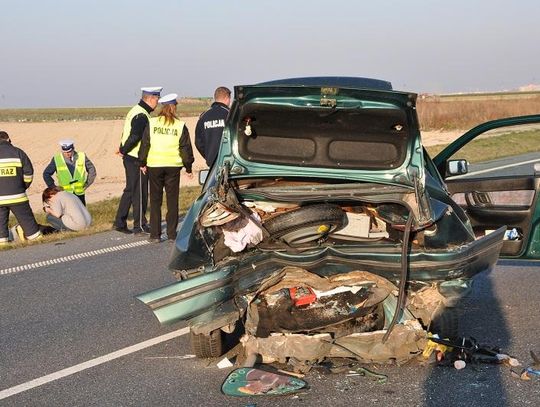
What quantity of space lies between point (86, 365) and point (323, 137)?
2.31m

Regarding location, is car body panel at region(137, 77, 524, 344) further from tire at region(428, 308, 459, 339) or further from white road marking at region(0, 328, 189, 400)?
white road marking at region(0, 328, 189, 400)

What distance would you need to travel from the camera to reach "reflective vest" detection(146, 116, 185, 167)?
1039cm

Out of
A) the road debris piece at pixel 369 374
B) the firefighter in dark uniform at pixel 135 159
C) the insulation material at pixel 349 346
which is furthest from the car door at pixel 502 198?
the firefighter in dark uniform at pixel 135 159

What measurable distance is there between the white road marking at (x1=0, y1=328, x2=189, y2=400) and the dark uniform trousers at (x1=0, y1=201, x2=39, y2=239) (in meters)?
6.06

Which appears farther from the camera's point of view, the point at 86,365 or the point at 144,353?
the point at 144,353

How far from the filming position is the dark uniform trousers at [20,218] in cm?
1178

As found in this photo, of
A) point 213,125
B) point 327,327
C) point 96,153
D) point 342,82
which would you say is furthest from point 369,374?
point 96,153

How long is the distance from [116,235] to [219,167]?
6.03m

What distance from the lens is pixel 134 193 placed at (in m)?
11.8

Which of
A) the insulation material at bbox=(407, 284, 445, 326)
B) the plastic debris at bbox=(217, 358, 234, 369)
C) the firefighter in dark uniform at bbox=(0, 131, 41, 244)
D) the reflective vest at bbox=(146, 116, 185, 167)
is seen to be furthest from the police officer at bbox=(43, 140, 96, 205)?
the insulation material at bbox=(407, 284, 445, 326)

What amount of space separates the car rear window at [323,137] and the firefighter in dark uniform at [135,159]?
5139 mm

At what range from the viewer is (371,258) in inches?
208

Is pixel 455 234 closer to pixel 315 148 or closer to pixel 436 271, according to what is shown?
pixel 436 271

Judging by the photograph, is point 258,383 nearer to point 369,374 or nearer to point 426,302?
point 369,374
